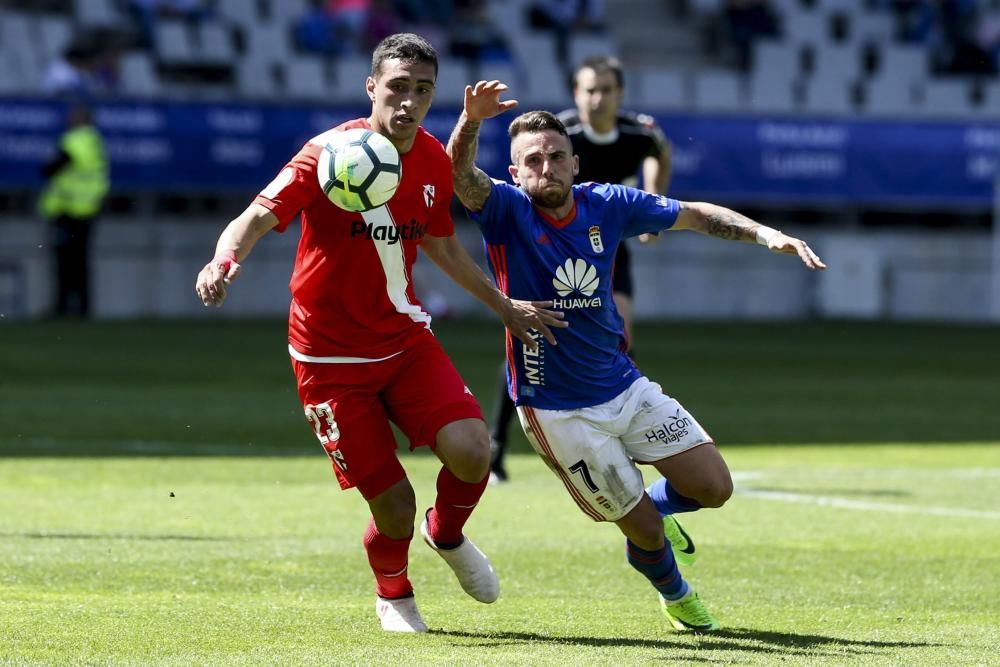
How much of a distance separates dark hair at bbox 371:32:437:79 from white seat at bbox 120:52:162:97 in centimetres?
1940

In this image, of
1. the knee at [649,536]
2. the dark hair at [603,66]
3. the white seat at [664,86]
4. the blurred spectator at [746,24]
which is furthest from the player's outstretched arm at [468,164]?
the blurred spectator at [746,24]

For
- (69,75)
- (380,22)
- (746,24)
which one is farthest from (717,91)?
(69,75)

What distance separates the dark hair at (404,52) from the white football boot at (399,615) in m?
1.79

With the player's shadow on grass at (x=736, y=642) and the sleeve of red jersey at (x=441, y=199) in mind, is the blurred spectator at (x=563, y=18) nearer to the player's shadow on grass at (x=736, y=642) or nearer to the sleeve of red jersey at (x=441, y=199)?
the sleeve of red jersey at (x=441, y=199)

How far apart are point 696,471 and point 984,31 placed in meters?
26.4

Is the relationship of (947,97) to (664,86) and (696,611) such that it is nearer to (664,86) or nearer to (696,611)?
(664,86)

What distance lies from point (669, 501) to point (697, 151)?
2052 centimetres

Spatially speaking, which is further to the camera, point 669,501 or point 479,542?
point 479,542

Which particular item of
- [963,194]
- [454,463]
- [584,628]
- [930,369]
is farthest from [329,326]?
[963,194]

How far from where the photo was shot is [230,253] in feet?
18.0

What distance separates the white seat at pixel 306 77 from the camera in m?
26.2

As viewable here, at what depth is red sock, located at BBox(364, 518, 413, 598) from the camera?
6.13 meters

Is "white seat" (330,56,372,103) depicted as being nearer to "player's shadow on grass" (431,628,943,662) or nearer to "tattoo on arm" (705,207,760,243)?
"tattoo on arm" (705,207,760,243)

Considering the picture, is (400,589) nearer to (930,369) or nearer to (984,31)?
(930,369)
